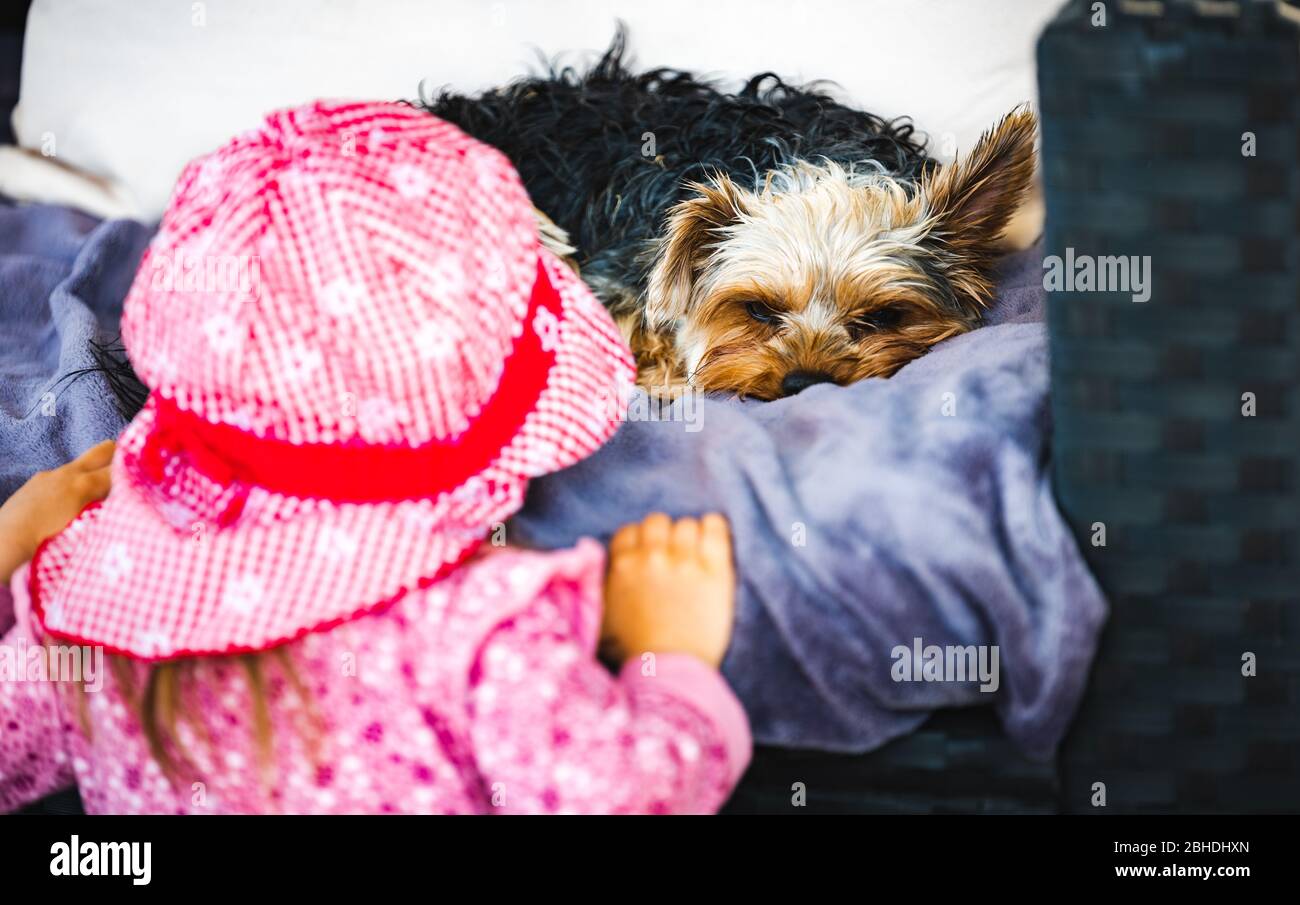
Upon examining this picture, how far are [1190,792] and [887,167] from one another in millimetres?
1208

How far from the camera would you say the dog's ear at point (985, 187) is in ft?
5.67

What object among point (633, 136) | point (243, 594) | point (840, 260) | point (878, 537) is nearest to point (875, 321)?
point (840, 260)

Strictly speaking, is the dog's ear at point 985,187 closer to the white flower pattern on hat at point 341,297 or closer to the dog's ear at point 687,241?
the dog's ear at point 687,241

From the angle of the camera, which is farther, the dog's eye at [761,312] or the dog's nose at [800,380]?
the dog's eye at [761,312]

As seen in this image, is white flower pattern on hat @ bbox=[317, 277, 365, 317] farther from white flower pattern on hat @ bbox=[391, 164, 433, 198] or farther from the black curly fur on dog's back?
the black curly fur on dog's back

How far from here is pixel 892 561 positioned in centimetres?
104

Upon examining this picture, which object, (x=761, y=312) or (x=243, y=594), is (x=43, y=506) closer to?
(x=243, y=594)

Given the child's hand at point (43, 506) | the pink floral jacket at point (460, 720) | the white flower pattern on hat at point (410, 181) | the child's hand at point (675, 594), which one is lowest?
the pink floral jacket at point (460, 720)

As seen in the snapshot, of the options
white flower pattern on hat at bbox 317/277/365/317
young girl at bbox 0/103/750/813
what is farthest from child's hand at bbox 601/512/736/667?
white flower pattern on hat at bbox 317/277/365/317

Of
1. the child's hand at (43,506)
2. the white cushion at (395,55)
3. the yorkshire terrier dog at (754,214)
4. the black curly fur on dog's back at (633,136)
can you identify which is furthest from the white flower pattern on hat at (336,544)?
the white cushion at (395,55)

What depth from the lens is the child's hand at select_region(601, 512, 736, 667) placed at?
3.43 ft

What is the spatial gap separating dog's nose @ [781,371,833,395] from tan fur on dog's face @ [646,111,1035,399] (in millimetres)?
85

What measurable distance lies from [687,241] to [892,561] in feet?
3.36

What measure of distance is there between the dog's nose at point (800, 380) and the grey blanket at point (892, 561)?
0.57 m
